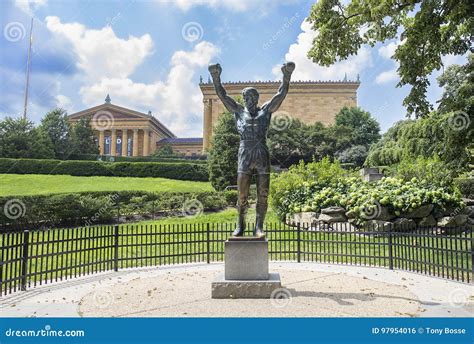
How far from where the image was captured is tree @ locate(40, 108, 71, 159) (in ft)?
153

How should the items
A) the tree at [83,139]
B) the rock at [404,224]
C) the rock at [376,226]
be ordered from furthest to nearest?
the tree at [83,139]
the rock at [404,224]
the rock at [376,226]

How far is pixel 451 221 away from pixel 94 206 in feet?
49.8

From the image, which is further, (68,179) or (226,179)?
(68,179)

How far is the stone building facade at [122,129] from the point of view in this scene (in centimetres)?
7131

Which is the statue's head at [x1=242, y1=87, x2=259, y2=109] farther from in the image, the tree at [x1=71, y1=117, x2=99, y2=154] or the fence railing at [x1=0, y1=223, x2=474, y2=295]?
the tree at [x1=71, y1=117, x2=99, y2=154]

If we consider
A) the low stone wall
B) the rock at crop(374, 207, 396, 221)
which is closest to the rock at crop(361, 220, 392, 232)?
the low stone wall

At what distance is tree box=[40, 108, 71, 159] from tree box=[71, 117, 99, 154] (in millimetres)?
863

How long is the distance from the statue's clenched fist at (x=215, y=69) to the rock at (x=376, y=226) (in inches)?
357

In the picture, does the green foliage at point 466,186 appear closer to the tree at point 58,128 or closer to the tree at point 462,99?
the tree at point 462,99

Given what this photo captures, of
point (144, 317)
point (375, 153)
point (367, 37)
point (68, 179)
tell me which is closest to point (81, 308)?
point (144, 317)

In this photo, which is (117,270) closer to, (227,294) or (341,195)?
(227,294)

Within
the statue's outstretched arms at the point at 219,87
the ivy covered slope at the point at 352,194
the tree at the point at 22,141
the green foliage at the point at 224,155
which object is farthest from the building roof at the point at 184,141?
the statue's outstretched arms at the point at 219,87

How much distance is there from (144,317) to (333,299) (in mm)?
3112

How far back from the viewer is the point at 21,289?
693cm
